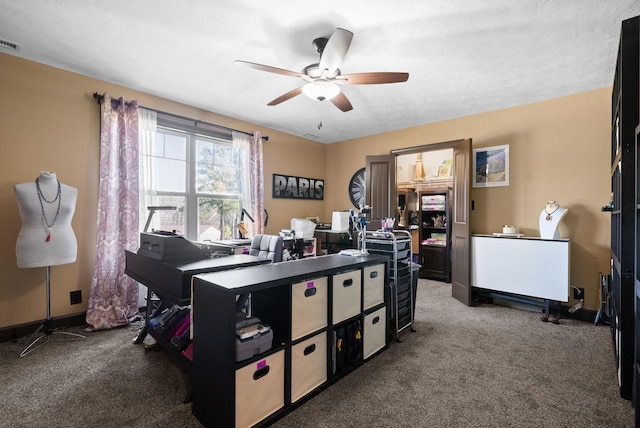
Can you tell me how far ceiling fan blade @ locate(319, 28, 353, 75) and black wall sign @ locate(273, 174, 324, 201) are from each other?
2878 mm

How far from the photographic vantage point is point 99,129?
10.3 feet

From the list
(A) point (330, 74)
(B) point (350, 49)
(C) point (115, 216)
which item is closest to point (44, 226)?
(C) point (115, 216)

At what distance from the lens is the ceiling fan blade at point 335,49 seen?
196cm

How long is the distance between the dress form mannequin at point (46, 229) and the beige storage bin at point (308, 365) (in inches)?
91.2

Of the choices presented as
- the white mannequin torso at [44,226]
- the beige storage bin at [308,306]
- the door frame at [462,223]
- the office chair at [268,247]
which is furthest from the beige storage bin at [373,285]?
the white mannequin torso at [44,226]

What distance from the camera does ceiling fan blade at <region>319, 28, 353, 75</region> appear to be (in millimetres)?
1963

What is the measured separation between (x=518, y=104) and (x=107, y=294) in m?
5.37

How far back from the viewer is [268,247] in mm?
3410

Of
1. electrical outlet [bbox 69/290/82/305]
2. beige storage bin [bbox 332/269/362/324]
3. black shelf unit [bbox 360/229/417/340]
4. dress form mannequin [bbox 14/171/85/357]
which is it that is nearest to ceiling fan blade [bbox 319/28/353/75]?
black shelf unit [bbox 360/229/417/340]

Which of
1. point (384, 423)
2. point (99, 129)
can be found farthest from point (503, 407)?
point (99, 129)

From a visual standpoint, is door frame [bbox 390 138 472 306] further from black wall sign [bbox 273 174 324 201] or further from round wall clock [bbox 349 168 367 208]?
black wall sign [bbox 273 174 324 201]

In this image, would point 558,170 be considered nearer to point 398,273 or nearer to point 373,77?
point 398,273

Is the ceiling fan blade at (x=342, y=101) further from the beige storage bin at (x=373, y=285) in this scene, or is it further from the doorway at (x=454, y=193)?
the doorway at (x=454, y=193)

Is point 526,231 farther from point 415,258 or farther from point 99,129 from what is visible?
point 99,129
